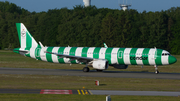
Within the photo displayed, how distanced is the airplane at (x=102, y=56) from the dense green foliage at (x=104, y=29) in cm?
5877

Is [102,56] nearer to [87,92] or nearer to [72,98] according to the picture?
[87,92]

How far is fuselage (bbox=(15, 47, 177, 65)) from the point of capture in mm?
37656

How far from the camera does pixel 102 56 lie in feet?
131

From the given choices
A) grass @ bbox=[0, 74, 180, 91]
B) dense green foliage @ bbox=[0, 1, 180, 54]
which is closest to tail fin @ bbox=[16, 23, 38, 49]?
grass @ bbox=[0, 74, 180, 91]

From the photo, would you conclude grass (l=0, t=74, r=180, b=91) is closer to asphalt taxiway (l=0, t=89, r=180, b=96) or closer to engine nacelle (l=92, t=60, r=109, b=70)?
asphalt taxiway (l=0, t=89, r=180, b=96)

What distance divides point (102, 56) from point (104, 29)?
65.1 meters

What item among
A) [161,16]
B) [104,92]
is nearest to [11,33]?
[161,16]

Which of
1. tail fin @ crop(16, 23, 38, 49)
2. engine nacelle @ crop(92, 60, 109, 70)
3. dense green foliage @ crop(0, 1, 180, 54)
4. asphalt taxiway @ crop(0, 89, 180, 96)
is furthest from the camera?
dense green foliage @ crop(0, 1, 180, 54)

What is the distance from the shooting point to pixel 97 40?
106 m

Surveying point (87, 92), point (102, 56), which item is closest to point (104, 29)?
point (102, 56)

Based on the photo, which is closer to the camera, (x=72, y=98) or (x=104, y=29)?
(x=72, y=98)

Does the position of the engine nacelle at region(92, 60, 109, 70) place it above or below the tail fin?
below

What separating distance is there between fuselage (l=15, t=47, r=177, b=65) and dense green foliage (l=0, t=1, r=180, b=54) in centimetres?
5888

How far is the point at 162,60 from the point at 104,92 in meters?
17.6
